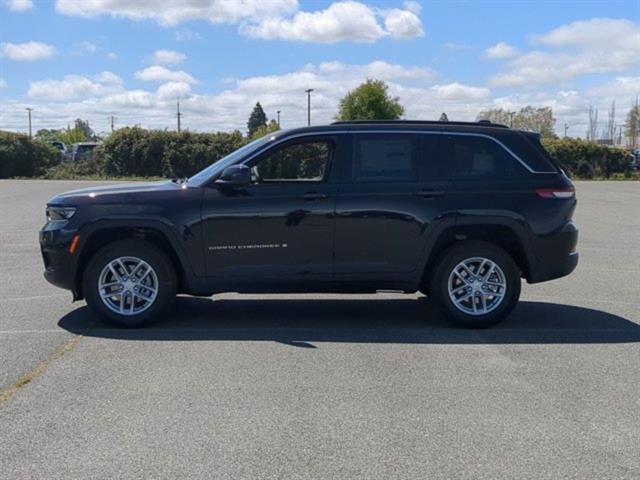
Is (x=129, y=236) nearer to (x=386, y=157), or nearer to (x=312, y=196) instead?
(x=312, y=196)

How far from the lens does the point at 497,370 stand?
573 centimetres

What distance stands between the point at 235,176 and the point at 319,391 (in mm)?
2391

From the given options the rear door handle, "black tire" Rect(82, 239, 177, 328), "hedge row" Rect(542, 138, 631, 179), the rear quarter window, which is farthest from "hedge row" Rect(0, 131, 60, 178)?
the rear quarter window

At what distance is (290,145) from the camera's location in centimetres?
712

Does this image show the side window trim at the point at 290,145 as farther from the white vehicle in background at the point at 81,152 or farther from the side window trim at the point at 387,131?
the white vehicle in background at the point at 81,152

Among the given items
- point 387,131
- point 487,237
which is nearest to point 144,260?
point 387,131

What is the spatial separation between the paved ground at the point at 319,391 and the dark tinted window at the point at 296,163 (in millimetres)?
1457

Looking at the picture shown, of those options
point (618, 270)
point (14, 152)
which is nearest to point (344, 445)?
point (618, 270)

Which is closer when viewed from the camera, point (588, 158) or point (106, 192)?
point (106, 192)

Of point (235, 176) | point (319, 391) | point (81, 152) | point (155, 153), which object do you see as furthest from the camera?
point (81, 152)

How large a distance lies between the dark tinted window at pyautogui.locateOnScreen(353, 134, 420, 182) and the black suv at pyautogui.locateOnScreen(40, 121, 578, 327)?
0.04 feet

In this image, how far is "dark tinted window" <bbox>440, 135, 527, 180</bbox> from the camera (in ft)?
23.3

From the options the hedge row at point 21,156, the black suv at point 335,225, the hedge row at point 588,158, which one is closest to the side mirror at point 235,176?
the black suv at point 335,225

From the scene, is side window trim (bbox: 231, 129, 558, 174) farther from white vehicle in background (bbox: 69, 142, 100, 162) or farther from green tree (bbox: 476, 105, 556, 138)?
green tree (bbox: 476, 105, 556, 138)
